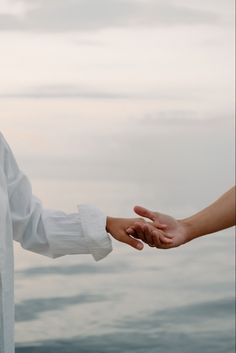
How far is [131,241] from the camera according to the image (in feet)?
8.79

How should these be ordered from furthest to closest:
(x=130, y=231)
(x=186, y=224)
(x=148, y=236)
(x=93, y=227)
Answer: (x=186, y=224) < (x=148, y=236) < (x=130, y=231) < (x=93, y=227)

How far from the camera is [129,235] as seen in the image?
270 cm

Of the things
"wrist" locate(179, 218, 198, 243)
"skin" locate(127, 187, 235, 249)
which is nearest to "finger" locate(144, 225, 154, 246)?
"skin" locate(127, 187, 235, 249)

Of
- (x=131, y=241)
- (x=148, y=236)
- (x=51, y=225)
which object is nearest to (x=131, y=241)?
(x=131, y=241)

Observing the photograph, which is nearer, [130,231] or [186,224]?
[130,231]

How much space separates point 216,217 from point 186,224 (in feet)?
0.42

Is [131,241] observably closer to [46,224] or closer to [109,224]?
[109,224]

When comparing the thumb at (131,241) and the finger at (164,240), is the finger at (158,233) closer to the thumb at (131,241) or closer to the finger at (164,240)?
the finger at (164,240)

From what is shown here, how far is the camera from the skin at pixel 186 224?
281cm

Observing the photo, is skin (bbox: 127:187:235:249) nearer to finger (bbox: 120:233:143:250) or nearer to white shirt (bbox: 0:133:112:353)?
finger (bbox: 120:233:143:250)

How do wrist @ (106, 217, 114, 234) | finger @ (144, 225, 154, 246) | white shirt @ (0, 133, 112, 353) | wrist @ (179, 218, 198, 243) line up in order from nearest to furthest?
white shirt @ (0, 133, 112, 353)
wrist @ (106, 217, 114, 234)
finger @ (144, 225, 154, 246)
wrist @ (179, 218, 198, 243)

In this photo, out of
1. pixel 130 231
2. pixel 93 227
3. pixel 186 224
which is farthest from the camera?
pixel 186 224

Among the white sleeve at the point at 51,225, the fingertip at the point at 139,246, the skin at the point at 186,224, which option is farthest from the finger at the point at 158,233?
the white sleeve at the point at 51,225

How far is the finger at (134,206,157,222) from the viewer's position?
2811mm
